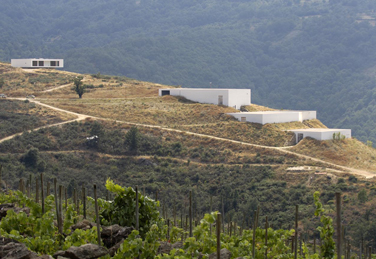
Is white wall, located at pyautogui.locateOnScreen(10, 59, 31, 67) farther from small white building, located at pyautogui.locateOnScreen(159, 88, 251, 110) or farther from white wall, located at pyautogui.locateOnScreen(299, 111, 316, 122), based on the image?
white wall, located at pyautogui.locateOnScreen(299, 111, 316, 122)

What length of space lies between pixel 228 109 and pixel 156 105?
22.4ft

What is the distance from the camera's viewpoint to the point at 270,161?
1677 inches

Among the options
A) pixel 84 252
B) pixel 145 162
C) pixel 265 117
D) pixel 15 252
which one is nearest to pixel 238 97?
pixel 265 117

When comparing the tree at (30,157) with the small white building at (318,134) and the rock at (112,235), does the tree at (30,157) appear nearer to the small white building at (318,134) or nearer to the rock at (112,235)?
the small white building at (318,134)

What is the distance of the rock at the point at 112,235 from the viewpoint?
11.2m

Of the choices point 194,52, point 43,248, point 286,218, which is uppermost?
point 194,52

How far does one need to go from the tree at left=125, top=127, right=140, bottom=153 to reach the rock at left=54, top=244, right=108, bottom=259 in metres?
34.1

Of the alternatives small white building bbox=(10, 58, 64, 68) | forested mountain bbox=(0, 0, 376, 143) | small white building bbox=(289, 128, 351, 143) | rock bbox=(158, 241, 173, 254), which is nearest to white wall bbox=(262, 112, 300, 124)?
small white building bbox=(289, 128, 351, 143)

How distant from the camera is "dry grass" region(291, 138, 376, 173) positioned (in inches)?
1689

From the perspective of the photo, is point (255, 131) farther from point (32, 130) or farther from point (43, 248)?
point (43, 248)

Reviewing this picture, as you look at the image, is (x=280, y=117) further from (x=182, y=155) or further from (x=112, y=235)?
(x=112, y=235)

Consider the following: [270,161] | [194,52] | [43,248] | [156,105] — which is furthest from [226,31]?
[43,248]

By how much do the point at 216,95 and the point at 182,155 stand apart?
416 inches

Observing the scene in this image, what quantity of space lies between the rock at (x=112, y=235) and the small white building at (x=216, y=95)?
41.9 meters
